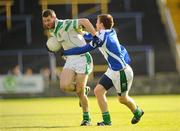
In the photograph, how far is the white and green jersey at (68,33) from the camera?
11359 millimetres

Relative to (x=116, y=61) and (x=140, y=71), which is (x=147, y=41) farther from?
(x=116, y=61)

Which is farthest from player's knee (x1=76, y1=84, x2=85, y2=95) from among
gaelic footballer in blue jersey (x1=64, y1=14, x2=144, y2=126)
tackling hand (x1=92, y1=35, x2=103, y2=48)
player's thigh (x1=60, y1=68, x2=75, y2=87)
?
tackling hand (x1=92, y1=35, x2=103, y2=48)

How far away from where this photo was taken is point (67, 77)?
11.4 metres

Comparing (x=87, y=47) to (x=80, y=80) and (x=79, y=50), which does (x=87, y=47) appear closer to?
(x=79, y=50)

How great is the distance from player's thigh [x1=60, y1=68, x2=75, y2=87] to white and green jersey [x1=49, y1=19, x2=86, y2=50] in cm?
37

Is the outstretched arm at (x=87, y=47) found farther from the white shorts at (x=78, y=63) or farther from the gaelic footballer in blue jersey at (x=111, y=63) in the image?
the white shorts at (x=78, y=63)

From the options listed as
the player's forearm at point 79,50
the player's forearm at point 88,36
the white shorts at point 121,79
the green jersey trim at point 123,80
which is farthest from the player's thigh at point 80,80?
the green jersey trim at point 123,80

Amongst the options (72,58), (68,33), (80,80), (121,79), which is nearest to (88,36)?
(68,33)

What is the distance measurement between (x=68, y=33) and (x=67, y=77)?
68cm

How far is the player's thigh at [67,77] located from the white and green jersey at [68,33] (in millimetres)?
370

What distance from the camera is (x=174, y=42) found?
29938mm

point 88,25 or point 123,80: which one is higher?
point 88,25

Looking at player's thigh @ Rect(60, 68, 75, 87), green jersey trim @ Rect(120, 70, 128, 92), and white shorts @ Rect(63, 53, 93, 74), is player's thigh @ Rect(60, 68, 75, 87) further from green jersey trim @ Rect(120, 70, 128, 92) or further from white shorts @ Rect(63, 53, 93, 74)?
green jersey trim @ Rect(120, 70, 128, 92)

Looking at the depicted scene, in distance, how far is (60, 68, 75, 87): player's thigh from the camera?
1130 cm
